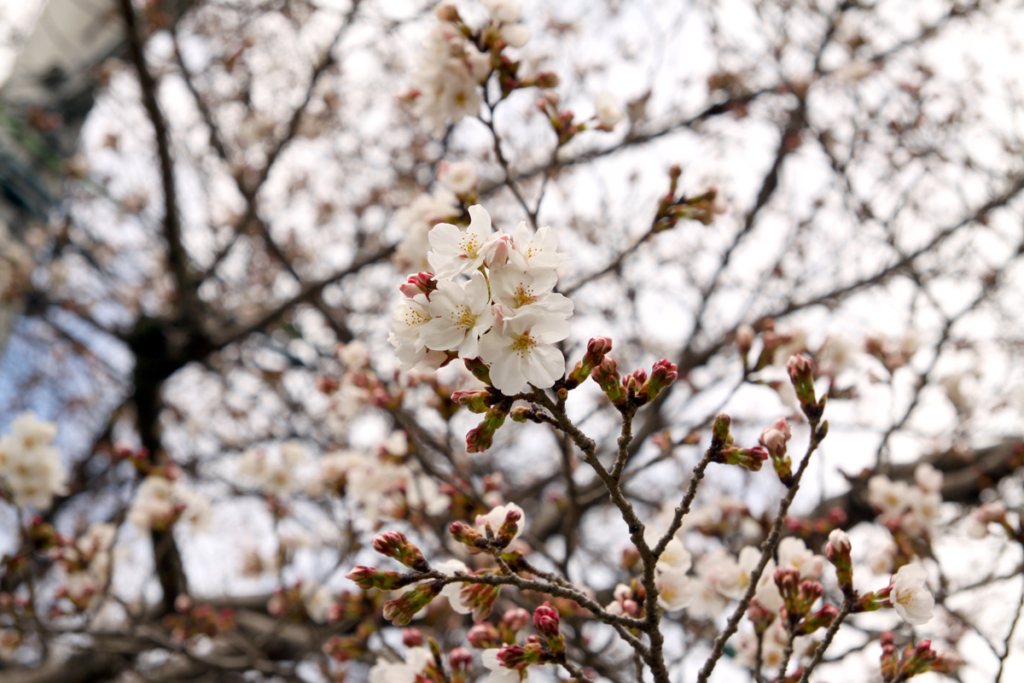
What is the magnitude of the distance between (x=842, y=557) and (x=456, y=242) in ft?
3.59

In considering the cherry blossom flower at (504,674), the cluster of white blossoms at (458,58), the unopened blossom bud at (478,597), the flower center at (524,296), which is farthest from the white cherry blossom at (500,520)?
the cluster of white blossoms at (458,58)

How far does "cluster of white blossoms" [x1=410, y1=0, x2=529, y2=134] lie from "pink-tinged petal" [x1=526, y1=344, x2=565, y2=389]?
1.33 m

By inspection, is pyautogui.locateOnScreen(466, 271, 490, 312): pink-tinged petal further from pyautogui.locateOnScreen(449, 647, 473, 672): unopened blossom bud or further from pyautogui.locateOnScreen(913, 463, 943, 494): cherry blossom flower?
pyautogui.locateOnScreen(913, 463, 943, 494): cherry blossom flower

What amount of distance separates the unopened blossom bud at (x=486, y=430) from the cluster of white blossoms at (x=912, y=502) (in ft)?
7.47

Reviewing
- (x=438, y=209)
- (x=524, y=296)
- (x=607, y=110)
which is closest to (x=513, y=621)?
(x=524, y=296)

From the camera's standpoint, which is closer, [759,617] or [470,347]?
[470,347]

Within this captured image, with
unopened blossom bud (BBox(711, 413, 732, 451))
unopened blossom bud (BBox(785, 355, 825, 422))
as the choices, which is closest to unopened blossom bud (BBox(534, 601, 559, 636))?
unopened blossom bud (BBox(711, 413, 732, 451))

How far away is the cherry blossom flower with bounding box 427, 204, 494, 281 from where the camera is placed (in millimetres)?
1099

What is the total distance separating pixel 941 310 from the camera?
3.21 metres

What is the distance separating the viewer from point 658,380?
115 centimetres

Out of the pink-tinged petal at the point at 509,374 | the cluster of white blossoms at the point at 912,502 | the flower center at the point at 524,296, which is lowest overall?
the pink-tinged petal at the point at 509,374

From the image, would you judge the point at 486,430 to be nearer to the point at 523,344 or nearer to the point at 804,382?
the point at 523,344

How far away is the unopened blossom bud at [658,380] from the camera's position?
1.14 metres

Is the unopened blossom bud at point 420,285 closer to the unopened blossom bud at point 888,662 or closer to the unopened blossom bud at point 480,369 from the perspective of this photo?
the unopened blossom bud at point 480,369
